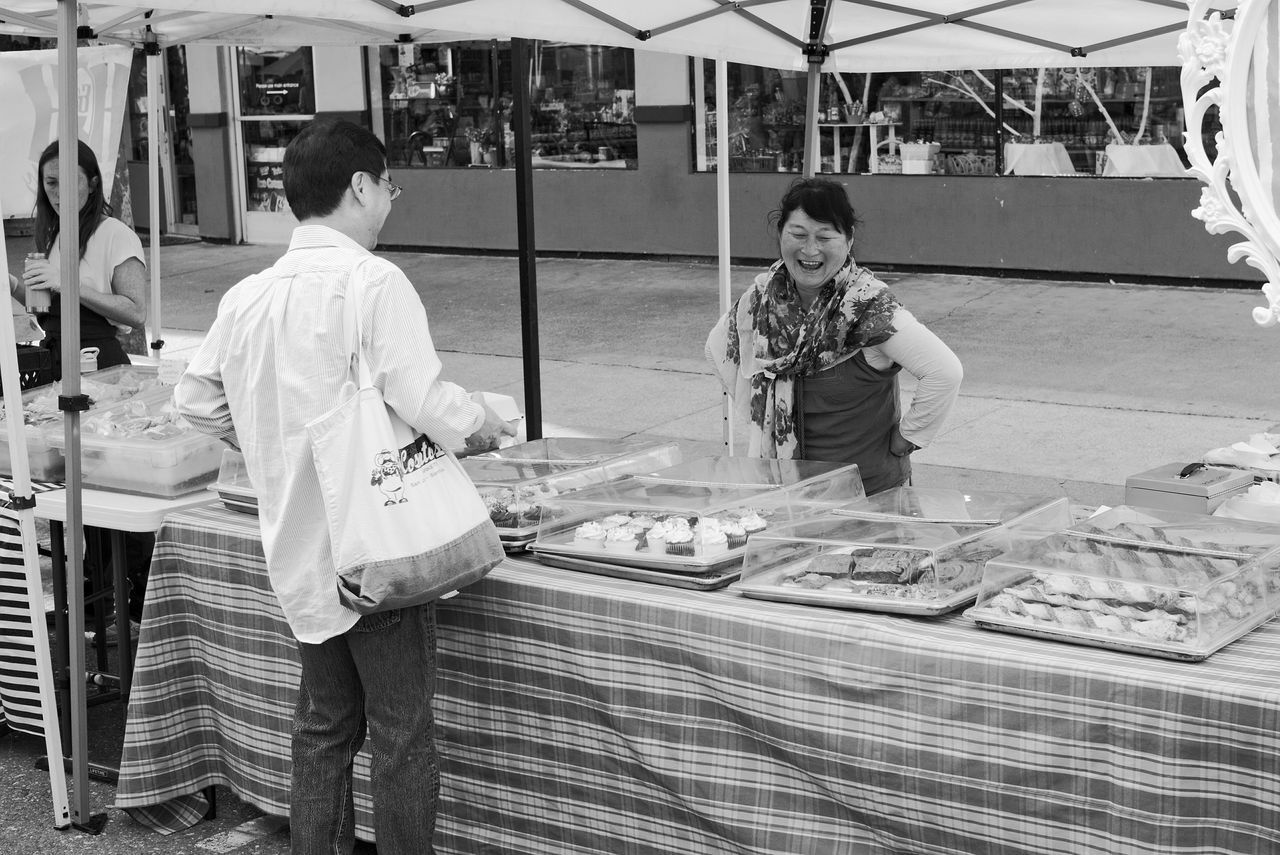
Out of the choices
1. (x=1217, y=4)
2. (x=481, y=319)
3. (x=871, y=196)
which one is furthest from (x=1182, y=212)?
(x=1217, y=4)

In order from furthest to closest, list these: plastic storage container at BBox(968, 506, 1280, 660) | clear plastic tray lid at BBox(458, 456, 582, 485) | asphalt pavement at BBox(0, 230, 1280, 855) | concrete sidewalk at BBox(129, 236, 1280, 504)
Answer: concrete sidewalk at BBox(129, 236, 1280, 504) → asphalt pavement at BBox(0, 230, 1280, 855) → clear plastic tray lid at BBox(458, 456, 582, 485) → plastic storage container at BBox(968, 506, 1280, 660)

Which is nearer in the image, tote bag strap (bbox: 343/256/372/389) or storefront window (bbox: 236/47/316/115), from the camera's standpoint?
tote bag strap (bbox: 343/256/372/389)

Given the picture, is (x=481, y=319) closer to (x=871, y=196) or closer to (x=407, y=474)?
(x=871, y=196)

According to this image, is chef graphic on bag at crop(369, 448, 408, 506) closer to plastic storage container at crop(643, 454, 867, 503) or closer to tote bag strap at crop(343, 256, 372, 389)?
tote bag strap at crop(343, 256, 372, 389)

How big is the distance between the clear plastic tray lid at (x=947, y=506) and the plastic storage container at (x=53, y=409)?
6.92 ft

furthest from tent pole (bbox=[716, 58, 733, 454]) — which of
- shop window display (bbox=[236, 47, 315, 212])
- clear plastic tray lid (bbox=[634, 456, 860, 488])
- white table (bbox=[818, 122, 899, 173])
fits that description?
shop window display (bbox=[236, 47, 315, 212])

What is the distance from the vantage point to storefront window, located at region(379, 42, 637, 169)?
534 inches

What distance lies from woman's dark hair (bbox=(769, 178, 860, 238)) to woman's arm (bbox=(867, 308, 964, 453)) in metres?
0.30

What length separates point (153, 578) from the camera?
3775 millimetres

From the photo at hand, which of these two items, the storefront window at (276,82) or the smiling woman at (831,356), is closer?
the smiling woman at (831,356)

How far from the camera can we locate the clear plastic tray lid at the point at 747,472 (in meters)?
3.56

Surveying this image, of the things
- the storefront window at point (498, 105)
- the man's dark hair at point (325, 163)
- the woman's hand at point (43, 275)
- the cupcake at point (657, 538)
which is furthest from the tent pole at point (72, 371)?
the storefront window at point (498, 105)

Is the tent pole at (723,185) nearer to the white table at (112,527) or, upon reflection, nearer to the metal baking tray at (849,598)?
the white table at (112,527)

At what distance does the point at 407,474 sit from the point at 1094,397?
6298 mm
